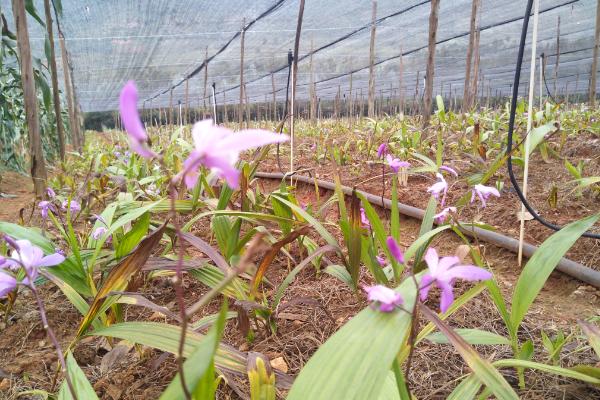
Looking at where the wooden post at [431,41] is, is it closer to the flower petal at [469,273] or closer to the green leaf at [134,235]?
the green leaf at [134,235]

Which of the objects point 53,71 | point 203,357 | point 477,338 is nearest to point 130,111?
point 203,357

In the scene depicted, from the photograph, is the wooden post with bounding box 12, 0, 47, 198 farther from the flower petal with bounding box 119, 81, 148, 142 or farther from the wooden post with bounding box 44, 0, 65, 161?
the flower petal with bounding box 119, 81, 148, 142

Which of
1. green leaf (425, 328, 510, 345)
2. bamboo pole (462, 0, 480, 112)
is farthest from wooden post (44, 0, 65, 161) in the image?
bamboo pole (462, 0, 480, 112)

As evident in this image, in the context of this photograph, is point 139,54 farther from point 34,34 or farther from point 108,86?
point 108,86

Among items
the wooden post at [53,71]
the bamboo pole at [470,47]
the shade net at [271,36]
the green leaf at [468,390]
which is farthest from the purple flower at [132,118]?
the shade net at [271,36]

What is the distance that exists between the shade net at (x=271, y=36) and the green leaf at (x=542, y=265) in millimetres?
5440

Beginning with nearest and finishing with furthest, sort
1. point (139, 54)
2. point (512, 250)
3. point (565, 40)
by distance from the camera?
point (512, 250) < point (139, 54) < point (565, 40)

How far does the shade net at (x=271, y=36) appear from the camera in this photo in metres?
6.00

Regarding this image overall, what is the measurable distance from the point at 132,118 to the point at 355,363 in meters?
0.29

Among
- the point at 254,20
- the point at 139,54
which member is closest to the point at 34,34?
the point at 139,54

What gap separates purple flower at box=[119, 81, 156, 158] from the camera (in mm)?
261

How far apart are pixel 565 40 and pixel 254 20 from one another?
7.76 metres

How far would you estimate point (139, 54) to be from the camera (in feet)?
27.1

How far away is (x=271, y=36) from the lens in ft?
25.0
